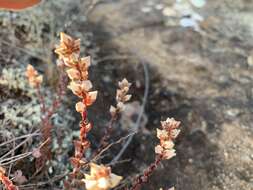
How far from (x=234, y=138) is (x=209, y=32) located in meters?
0.56

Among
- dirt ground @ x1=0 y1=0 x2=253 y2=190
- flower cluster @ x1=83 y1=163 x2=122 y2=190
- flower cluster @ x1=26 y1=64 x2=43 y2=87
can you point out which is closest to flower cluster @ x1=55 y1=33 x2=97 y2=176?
flower cluster @ x1=83 y1=163 x2=122 y2=190

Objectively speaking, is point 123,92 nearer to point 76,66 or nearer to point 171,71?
point 76,66

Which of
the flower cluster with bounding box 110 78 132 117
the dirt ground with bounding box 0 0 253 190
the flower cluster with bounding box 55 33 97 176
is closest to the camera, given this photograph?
the flower cluster with bounding box 55 33 97 176

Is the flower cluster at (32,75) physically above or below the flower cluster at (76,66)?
below

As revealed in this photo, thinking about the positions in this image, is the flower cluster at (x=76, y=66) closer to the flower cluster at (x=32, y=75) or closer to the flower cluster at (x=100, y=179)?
the flower cluster at (x=100, y=179)

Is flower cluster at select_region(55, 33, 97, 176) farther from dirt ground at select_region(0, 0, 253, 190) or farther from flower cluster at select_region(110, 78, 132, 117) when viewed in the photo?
dirt ground at select_region(0, 0, 253, 190)

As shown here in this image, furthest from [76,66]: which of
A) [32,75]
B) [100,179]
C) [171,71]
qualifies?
[171,71]

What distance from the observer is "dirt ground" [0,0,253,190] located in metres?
1.63

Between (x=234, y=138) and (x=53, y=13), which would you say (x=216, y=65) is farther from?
(x=53, y=13)

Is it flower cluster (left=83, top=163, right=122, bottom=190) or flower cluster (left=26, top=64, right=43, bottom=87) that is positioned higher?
flower cluster (left=83, top=163, right=122, bottom=190)

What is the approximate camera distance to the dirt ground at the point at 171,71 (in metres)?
1.63

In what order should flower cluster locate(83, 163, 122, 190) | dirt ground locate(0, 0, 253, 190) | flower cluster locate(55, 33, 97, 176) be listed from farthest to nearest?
dirt ground locate(0, 0, 253, 190) → flower cluster locate(55, 33, 97, 176) → flower cluster locate(83, 163, 122, 190)

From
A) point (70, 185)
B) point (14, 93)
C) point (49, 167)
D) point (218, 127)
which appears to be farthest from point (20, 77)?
point (218, 127)

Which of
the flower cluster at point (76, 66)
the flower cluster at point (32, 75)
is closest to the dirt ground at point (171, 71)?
the flower cluster at point (32, 75)
